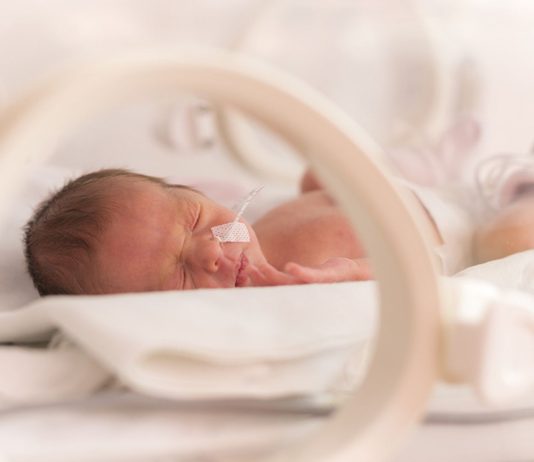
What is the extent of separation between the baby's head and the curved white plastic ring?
1.12 ft

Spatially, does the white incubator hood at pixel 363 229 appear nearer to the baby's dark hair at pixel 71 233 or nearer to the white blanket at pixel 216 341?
the white blanket at pixel 216 341

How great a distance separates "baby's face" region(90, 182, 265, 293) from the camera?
3.10 ft

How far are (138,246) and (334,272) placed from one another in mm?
199

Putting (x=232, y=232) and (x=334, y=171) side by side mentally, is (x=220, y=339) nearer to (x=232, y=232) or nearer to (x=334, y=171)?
(x=334, y=171)

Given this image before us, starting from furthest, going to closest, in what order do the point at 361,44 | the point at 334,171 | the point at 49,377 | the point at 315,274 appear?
1. the point at 361,44
2. the point at 315,274
3. the point at 49,377
4. the point at 334,171

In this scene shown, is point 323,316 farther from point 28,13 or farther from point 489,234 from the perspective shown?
point 28,13

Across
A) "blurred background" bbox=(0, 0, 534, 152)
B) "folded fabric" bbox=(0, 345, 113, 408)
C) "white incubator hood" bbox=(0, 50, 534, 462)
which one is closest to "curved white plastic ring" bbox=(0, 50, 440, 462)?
"white incubator hood" bbox=(0, 50, 534, 462)

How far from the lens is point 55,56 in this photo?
200 cm

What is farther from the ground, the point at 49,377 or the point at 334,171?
the point at 334,171

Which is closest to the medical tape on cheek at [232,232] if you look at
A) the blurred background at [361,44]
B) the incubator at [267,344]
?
the incubator at [267,344]

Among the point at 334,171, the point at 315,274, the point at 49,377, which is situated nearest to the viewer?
the point at 334,171

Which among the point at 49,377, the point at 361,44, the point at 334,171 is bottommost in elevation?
the point at 49,377

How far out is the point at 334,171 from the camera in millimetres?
621

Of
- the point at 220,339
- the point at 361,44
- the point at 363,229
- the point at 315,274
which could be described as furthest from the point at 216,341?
the point at 361,44
